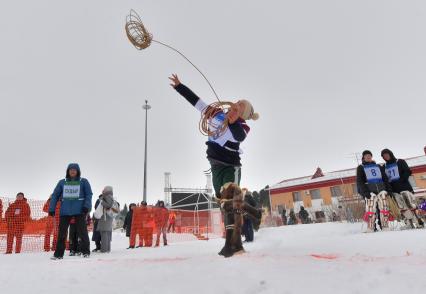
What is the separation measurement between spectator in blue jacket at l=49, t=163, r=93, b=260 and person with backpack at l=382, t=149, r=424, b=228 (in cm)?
680

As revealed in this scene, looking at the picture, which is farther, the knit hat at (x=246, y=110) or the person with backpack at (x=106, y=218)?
the person with backpack at (x=106, y=218)

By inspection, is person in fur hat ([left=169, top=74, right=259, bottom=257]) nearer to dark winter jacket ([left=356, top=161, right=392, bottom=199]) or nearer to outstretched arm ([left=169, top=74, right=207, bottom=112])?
outstretched arm ([left=169, top=74, right=207, bottom=112])

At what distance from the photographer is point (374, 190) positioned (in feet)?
24.3

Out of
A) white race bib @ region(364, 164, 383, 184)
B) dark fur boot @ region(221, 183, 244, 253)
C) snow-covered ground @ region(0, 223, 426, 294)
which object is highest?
white race bib @ region(364, 164, 383, 184)

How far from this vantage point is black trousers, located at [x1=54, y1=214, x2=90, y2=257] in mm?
5469

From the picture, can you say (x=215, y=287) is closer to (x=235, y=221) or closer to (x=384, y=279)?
(x=384, y=279)

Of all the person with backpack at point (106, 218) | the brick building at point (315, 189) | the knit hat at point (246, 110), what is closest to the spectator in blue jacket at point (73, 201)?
the person with backpack at point (106, 218)

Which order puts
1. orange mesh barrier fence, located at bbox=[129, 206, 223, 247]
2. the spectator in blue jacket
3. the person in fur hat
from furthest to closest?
orange mesh barrier fence, located at bbox=[129, 206, 223, 247] → the spectator in blue jacket → the person in fur hat

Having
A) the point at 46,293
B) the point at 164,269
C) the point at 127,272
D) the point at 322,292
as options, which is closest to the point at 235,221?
the point at 164,269

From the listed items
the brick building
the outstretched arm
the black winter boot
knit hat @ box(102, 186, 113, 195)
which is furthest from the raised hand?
the brick building

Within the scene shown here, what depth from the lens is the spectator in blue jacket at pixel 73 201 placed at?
5680 millimetres

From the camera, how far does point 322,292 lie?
6.55ft

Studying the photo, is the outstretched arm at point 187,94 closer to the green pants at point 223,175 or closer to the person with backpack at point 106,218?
the green pants at point 223,175

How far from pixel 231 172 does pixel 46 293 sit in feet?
8.37
